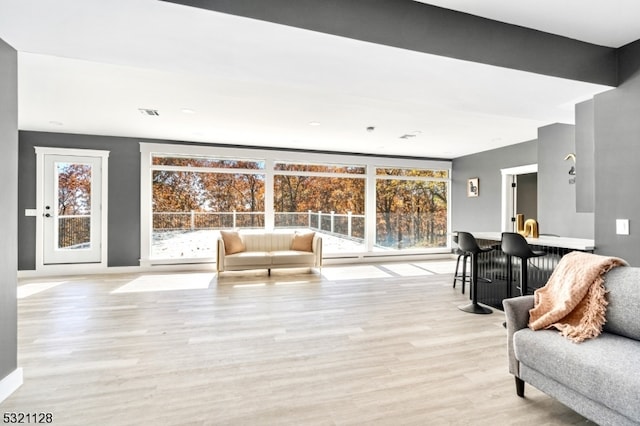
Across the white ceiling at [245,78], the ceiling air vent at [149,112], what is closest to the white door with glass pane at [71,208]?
the white ceiling at [245,78]

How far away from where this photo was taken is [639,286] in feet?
5.77

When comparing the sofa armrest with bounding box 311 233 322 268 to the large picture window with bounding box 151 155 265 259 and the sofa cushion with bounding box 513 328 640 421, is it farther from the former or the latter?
the sofa cushion with bounding box 513 328 640 421

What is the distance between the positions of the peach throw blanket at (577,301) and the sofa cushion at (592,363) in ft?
0.18

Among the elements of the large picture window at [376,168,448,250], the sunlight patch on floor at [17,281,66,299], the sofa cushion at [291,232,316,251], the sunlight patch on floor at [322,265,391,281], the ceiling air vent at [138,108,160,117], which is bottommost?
the sunlight patch on floor at [322,265,391,281]

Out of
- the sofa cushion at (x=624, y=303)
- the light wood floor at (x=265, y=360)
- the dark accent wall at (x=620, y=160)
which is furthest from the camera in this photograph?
the dark accent wall at (x=620, y=160)

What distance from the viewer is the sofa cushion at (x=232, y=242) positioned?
5.78 meters

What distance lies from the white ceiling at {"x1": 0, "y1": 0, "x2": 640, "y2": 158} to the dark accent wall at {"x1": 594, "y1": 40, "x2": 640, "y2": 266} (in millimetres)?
171

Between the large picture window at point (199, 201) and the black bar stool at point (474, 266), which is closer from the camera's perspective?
the black bar stool at point (474, 266)

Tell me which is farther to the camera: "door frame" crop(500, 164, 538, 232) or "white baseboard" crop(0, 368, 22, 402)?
"door frame" crop(500, 164, 538, 232)

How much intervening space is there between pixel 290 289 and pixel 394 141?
3340 mm

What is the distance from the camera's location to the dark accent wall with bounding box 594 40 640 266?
2.54 m

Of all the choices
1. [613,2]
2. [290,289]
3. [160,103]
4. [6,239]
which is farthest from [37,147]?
[613,2]

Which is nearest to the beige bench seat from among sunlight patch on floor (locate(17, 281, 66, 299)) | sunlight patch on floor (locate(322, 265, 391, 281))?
sunlight patch on floor (locate(322, 265, 391, 281))

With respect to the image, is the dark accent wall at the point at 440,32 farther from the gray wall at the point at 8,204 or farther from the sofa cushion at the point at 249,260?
the sofa cushion at the point at 249,260
